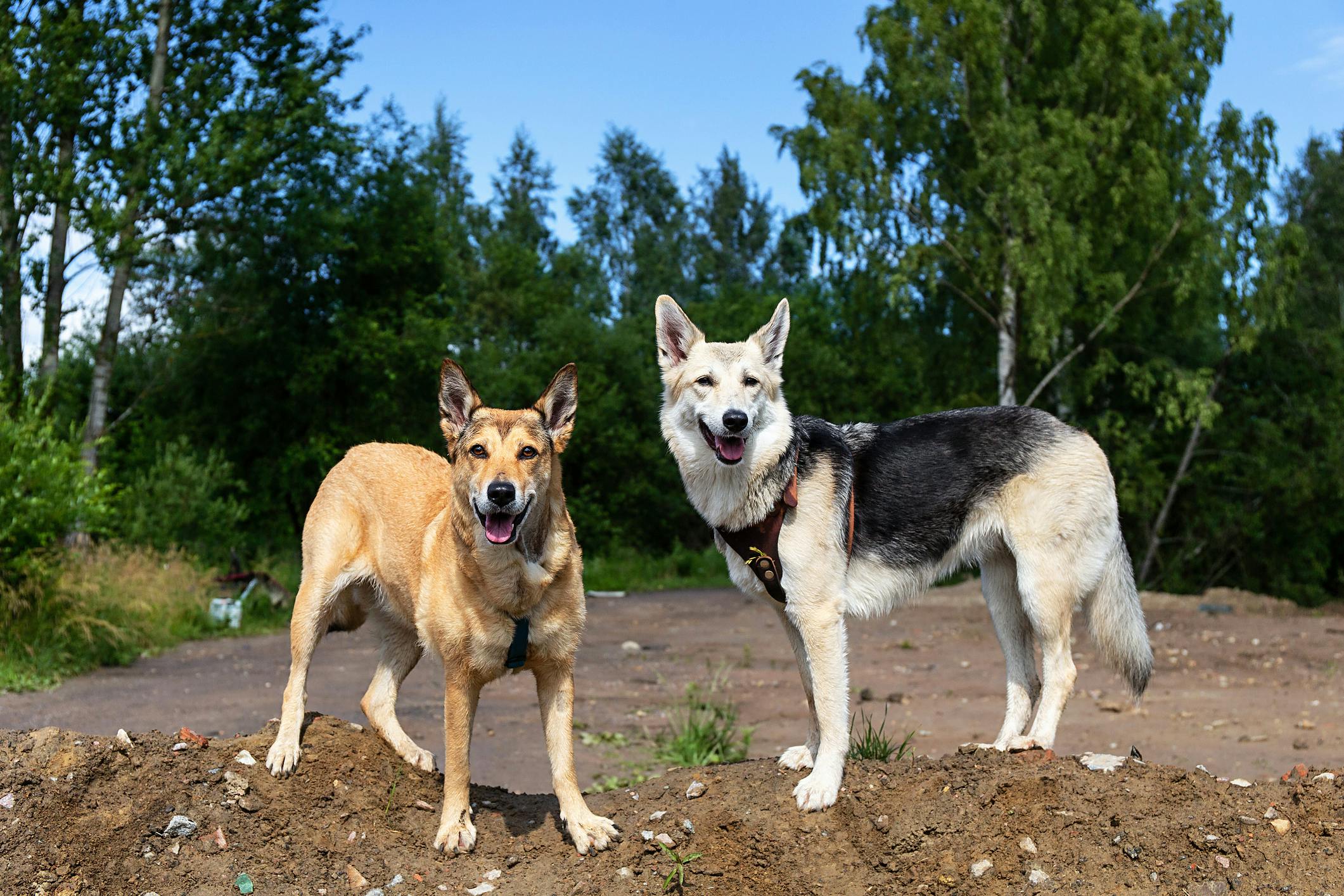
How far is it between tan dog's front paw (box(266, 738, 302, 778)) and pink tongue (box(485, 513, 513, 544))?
6.43ft

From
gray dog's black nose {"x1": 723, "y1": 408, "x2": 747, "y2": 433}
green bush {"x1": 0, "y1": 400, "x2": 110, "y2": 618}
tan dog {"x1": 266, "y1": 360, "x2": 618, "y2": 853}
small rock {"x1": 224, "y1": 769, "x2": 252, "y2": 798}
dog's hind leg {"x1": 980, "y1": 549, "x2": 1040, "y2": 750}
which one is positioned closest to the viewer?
tan dog {"x1": 266, "y1": 360, "x2": 618, "y2": 853}

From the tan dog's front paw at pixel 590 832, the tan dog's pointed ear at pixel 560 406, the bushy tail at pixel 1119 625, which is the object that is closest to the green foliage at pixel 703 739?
the tan dog's front paw at pixel 590 832

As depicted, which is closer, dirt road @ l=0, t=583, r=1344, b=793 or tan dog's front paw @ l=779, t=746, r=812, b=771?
tan dog's front paw @ l=779, t=746, r=812, b=771

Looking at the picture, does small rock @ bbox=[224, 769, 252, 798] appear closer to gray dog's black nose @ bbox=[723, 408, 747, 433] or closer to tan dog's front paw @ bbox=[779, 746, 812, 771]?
tan dog's front paw @ bbox=[779, 746, 812, 771]

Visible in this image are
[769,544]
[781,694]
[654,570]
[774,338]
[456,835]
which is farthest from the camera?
[654,570]

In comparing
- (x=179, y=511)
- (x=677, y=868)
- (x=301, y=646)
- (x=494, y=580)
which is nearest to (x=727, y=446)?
(x=494, y=580)

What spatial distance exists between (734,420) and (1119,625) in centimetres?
260

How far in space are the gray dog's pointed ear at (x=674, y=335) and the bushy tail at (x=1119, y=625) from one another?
259 centimetres

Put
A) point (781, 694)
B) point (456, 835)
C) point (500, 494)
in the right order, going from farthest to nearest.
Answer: point (781, 694) → point (456, 835) → point (500, 494)

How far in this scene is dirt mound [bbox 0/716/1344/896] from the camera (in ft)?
15.6

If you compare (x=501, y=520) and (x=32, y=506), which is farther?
(x=32, y=506)

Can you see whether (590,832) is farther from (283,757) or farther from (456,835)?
(283,757)

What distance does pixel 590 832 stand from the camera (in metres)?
5.16

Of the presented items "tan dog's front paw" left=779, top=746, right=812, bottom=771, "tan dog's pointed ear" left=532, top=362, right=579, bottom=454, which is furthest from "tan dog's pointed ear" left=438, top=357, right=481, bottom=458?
"tan dog's front paw" left=779, top=746, right=812, bottom=771
